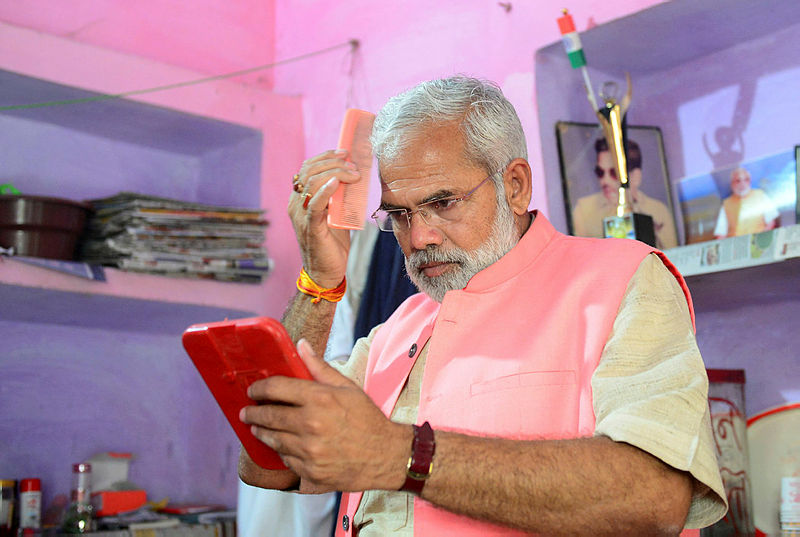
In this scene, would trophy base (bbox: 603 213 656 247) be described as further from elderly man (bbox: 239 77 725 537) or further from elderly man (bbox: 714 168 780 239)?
elderly man (bbox: 239 77 725 537)

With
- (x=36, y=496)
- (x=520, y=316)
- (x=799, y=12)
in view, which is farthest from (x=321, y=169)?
(x=36, y=496)

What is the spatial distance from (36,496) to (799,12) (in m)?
2.41

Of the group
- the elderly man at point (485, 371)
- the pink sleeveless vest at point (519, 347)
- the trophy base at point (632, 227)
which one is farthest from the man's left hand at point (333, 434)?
the trophy base at point (632, 227)

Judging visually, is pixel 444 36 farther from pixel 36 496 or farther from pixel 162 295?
pixel 36 496

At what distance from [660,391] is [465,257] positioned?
480 mm

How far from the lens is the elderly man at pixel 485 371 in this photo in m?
0.99

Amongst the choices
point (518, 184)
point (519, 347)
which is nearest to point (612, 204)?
point (518, 184)

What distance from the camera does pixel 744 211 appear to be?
1984mm

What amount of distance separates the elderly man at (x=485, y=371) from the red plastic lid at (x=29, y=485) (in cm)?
127

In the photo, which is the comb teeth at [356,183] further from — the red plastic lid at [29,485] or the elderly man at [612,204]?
the red plastic lid at [29,485]

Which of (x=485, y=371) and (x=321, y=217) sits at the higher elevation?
(x=321, y=217)

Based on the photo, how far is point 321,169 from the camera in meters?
1.67

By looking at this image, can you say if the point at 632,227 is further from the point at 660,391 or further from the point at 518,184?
the point at 660,391

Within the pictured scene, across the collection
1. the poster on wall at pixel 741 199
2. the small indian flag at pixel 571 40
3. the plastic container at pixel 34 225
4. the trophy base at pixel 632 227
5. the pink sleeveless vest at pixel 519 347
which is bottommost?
the pink sleeveless vest at pixel 519 347
